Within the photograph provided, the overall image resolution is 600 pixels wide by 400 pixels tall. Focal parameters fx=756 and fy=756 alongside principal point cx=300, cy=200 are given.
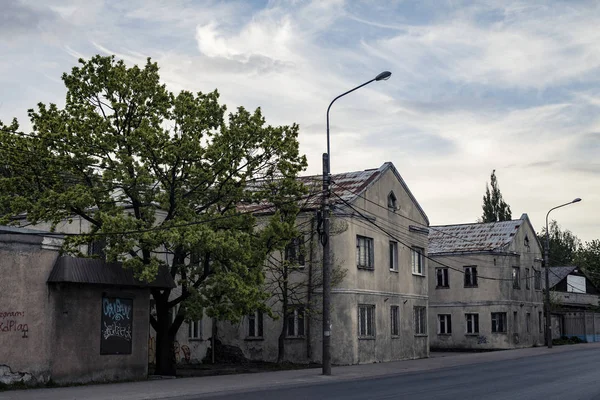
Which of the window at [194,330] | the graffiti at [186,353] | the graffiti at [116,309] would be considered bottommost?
the graffiti at [186,353]

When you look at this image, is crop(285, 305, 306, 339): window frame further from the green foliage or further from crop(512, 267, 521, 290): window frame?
the green foliage

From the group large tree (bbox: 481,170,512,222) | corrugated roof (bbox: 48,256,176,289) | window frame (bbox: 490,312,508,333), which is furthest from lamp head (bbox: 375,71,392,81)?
large tree (bbox: 481,170,512,222)

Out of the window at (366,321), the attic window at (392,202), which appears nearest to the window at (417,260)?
the attic window at (392,202)

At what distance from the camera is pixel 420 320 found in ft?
135

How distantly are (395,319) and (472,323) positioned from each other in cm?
1558

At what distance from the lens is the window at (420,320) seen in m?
40.8

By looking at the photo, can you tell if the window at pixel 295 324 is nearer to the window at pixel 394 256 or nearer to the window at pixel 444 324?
the window at pixel 394 256

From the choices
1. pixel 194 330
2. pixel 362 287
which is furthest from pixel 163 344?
pixel 362 287

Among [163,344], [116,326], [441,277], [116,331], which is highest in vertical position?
[441,277]

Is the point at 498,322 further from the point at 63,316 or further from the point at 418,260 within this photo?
the point at 63,316

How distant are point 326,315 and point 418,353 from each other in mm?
15349

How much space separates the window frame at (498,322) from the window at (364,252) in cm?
1897

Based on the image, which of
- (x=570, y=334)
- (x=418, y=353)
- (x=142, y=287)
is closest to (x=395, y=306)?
(x=418, y=353)

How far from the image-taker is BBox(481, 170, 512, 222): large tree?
88.9 metres
